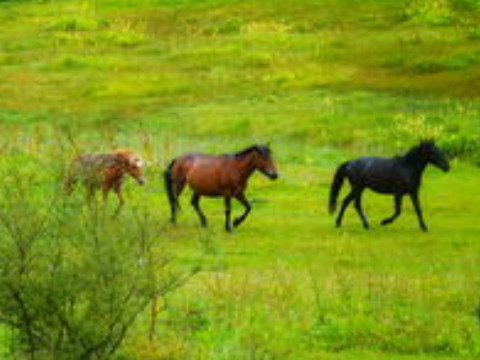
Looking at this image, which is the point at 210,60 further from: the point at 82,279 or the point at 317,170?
the point at 82,279

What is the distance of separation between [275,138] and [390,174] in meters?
14.8

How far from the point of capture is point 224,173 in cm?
2823

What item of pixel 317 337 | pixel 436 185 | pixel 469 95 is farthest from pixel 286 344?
pixel 469 95

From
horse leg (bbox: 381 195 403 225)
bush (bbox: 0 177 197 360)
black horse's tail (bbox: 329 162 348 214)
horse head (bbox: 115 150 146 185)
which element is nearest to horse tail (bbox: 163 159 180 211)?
horse head (bbox: 115 150 146 185)

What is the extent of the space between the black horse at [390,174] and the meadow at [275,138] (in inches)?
28.0

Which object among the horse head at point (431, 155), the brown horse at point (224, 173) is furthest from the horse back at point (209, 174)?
the horse head at point (431, 155)

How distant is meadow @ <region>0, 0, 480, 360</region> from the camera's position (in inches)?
723

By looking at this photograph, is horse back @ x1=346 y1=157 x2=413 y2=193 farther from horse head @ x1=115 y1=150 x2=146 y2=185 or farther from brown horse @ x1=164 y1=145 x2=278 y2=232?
horse head @ x1=115 y1=150 x2=146 y2=185

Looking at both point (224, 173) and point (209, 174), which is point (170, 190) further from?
point (224, 173)

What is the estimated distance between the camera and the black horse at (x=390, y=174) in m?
28.5

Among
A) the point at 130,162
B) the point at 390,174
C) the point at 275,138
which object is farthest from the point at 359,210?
the point at 275,138

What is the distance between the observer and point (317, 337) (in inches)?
714

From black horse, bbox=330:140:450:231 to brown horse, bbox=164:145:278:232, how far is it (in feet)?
5.76

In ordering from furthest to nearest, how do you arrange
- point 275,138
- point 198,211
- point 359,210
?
1. point 275,138
2. point 359,210
3. point 198,211
